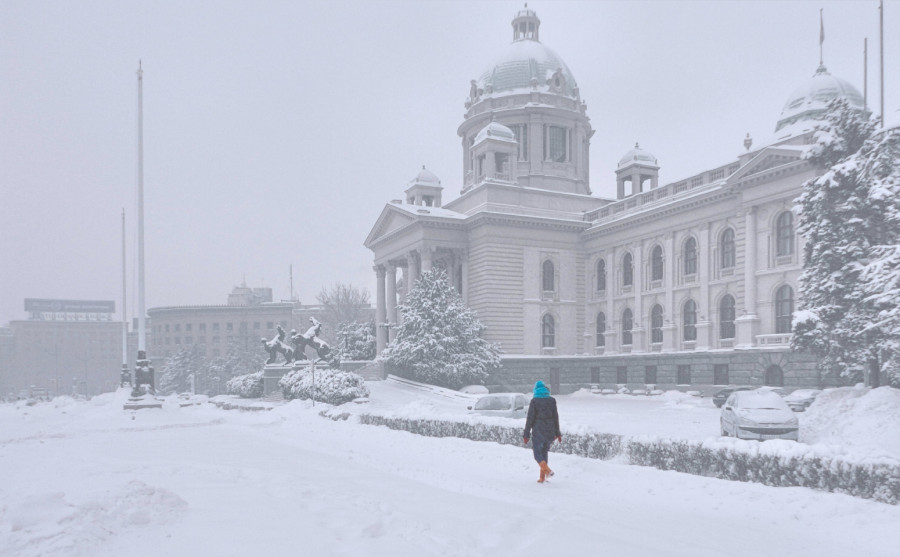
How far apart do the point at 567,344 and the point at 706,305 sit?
13460mm

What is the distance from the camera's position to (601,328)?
187ft

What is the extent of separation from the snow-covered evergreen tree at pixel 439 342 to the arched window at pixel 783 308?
17.7 meters

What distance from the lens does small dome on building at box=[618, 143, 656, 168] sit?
61.2 metres

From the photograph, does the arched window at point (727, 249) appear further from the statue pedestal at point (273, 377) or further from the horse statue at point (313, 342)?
the statue pedestal at point (273, 377)

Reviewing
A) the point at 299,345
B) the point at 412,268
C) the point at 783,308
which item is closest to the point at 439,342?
the point at 299,345

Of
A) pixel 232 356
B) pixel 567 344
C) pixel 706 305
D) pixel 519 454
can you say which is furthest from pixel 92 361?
pixel 519 454

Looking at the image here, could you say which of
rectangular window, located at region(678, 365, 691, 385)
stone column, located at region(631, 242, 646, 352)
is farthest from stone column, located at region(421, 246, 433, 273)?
rectangular window, located at region(678, 365, 691, 385)

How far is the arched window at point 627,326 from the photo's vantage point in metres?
53.9

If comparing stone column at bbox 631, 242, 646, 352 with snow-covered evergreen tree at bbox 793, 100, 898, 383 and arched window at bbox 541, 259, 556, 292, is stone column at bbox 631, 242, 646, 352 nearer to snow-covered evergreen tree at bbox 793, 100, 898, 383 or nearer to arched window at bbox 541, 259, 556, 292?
arched window at bbox 541, 259, 556, 292

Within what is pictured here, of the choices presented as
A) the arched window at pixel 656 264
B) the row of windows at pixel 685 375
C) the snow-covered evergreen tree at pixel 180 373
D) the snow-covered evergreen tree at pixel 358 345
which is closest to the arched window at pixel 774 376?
the row of windows at pixel 685 375

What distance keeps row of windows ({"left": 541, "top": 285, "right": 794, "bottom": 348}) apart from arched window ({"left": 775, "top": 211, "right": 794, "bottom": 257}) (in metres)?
2.03

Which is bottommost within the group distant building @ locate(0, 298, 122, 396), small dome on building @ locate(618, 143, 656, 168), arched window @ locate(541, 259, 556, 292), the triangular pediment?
distant building @ locate(0, 298, 122, 396)

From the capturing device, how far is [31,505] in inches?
332

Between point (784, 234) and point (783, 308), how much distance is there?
13.4ft
